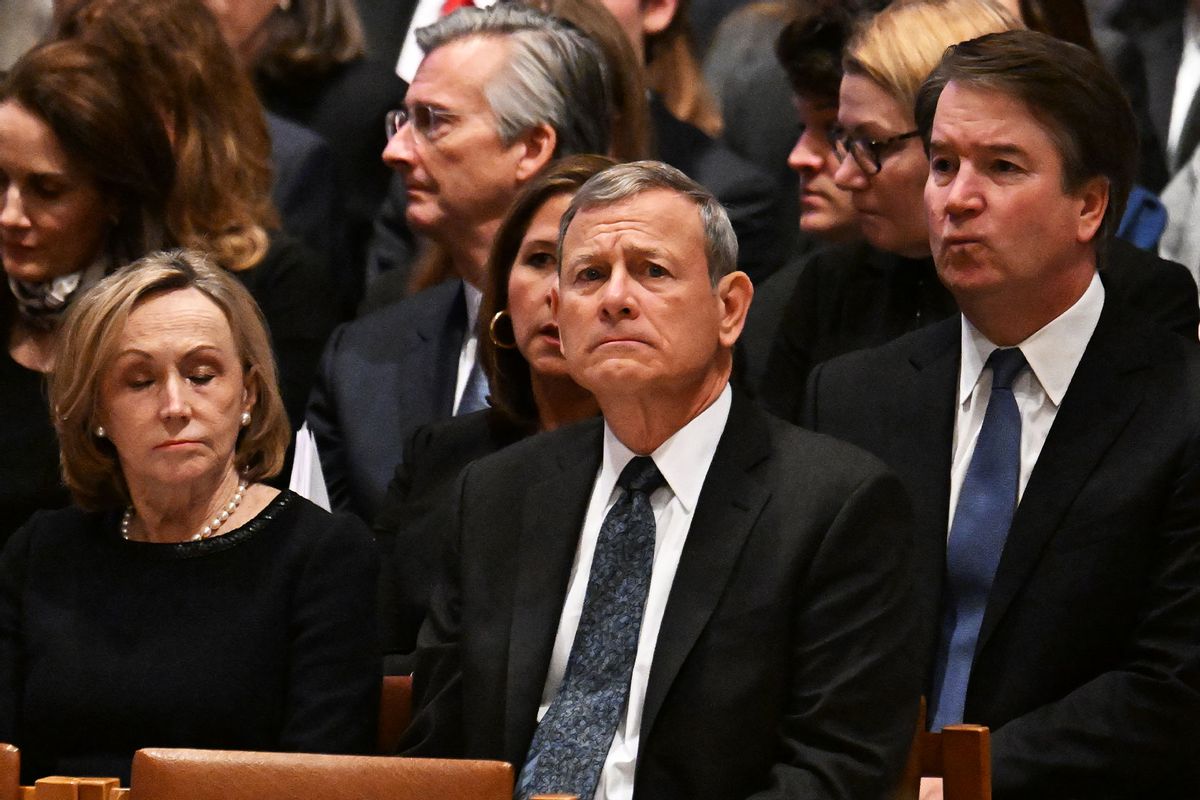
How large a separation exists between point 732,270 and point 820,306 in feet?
3.18

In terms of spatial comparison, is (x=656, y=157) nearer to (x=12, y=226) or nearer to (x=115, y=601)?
(x=12, y=226)

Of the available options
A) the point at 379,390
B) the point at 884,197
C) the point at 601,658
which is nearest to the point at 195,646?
the point at 601,658

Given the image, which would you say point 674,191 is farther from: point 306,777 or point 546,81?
point 546,81

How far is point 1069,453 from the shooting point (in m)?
3.21

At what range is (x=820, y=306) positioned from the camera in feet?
13.3

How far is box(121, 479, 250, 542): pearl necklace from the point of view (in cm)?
330

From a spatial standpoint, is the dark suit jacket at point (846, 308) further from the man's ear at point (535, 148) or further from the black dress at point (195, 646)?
the black dress at point (195, 646)

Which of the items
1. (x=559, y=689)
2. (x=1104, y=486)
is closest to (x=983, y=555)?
(x=1104, y=486)

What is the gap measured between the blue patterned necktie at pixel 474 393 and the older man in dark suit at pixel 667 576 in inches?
37.2

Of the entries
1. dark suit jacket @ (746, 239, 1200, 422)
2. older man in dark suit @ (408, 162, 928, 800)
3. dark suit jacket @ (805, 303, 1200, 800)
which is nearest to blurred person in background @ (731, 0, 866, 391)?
dark suit jacket @ (746, 239, 1200, 422)

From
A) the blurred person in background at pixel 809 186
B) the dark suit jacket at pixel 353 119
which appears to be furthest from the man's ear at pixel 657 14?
the blurred person in background at pixel 809 186

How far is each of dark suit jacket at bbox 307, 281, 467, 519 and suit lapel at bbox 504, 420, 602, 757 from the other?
3.24 feet

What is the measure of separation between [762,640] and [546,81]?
6.17 feet

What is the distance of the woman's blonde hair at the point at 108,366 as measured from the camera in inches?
131
